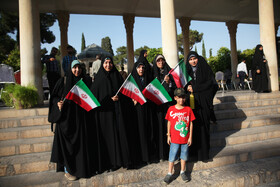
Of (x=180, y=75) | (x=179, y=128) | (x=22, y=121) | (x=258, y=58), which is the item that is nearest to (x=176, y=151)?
(x=179, y=128)

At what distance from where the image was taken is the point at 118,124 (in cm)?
307

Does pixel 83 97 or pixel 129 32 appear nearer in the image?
pixel 83 97

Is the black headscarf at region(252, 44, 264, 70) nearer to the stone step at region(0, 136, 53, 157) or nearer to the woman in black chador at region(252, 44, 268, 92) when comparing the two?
the woman in black chador at region(252, 44, 268, 92)

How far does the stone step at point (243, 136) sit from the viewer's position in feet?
13.5

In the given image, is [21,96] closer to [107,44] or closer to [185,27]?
[185,27]

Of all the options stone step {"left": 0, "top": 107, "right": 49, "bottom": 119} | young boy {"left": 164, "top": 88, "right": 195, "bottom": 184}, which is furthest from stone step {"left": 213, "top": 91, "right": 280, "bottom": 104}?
stone step {"left": 0, "top": 107, "right": 49, "bottom": 119}

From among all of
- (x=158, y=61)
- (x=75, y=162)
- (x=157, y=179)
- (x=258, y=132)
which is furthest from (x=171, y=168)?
(x=258, y=132)

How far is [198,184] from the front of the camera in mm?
2877

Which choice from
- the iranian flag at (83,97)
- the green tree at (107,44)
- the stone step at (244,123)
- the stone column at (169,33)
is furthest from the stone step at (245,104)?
the green tree at (107,44)

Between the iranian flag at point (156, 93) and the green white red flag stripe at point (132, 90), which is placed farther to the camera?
the iranian flag at point (156, 93)

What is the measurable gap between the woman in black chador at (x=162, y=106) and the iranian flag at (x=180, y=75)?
135 mm

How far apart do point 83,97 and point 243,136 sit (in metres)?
3.68

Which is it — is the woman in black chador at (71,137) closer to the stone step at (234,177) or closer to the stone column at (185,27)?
the stone step at (234,177)

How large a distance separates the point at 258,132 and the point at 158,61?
10.3ft
